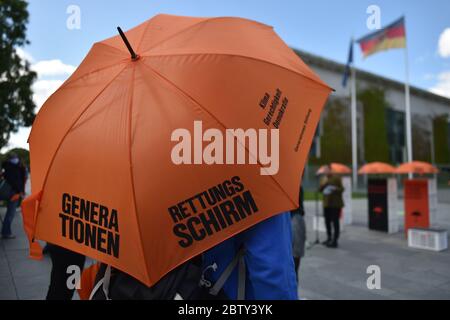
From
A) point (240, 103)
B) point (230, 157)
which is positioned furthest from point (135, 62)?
point (230, 157)

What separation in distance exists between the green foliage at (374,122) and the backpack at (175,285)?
45256 millimetres

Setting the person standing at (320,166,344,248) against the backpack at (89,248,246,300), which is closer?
the backpack at (89,248,246,300)

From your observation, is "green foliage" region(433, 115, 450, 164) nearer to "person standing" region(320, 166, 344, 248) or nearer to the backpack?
"person standing" region(320, 166, 344, 248)

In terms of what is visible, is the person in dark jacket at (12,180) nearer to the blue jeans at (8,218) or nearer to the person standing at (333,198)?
the blue jeans at (8,218)

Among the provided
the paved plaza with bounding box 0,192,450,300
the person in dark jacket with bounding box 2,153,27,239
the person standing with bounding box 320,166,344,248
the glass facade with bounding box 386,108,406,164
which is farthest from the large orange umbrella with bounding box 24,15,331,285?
the glass facade with bounding box 386,108,406,164

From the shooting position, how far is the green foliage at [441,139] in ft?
164

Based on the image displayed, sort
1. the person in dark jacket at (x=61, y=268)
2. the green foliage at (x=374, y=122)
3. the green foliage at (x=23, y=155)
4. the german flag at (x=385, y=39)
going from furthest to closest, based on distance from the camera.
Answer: the green foliage at (x=374, y=122) → the german flag at (x=385, y=39) → the person in dark jacket at (x=61, y=268) → the green foliage at (x=23, y=155)

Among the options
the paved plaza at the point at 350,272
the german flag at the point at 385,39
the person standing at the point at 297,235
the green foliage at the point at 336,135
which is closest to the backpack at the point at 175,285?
the person standing at the point at 297,235

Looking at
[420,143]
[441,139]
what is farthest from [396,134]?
[441,139]

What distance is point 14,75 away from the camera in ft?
57.7

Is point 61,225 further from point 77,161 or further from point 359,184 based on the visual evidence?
point 359,184

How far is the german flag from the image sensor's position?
57.5ft

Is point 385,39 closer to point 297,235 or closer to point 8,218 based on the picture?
point 297,235

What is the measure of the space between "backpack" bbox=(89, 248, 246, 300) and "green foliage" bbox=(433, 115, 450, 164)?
56.1 m
